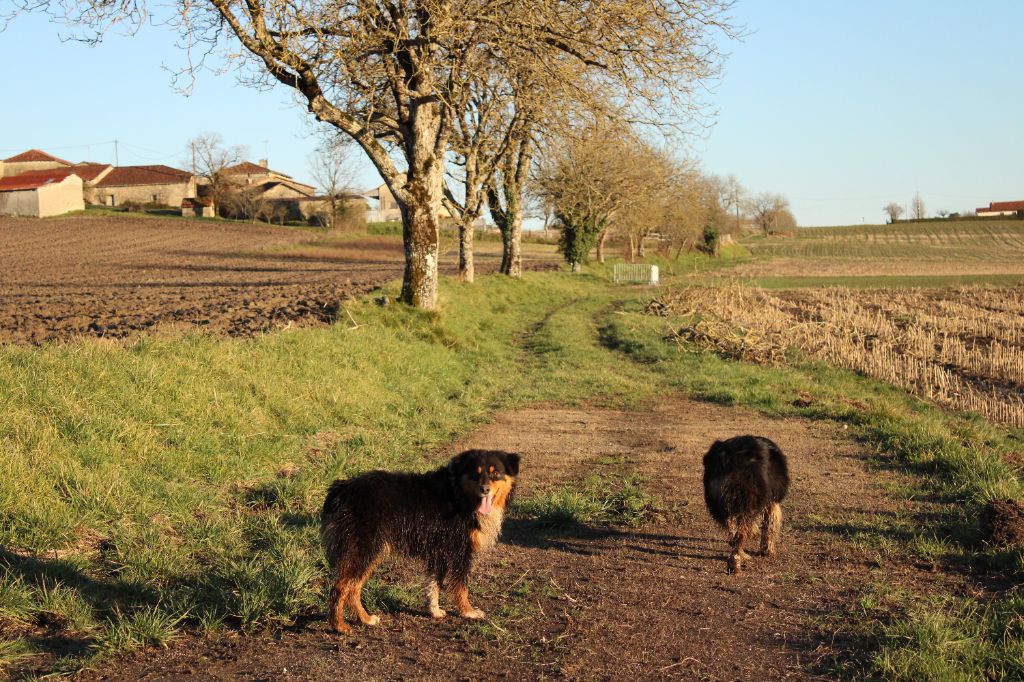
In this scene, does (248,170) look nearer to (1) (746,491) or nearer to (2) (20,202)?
(2) (20,202)

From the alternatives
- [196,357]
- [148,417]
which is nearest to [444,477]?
[148,417]

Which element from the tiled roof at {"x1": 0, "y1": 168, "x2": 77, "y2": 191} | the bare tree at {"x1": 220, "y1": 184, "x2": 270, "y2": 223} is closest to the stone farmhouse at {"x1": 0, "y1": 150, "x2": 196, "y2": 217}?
the tiled roof at {"x1": 0, "y1": 168, "x2": 77, "y2": 191}

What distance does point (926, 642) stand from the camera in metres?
4.91

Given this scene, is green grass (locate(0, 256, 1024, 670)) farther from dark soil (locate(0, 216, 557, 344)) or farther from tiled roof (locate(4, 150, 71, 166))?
tiled roof (locate(4, 150, 71, 166))

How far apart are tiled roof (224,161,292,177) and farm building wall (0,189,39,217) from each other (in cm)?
2510

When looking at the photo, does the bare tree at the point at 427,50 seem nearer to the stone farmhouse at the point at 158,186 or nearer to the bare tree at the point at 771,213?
the stone farmhouse at the point at 158,186

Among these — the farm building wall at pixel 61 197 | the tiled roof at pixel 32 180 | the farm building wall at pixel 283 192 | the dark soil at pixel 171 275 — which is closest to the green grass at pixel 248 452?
the dark soil at pixel 171 275

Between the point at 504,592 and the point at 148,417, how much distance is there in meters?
5.01

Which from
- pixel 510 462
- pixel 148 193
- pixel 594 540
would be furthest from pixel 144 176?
pixel 510 462

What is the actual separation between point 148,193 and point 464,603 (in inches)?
4504

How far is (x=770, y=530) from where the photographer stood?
22.5 ft

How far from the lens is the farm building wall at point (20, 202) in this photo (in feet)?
269

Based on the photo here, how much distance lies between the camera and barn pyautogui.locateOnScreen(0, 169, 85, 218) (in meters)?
82.1

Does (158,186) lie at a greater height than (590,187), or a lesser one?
greater
